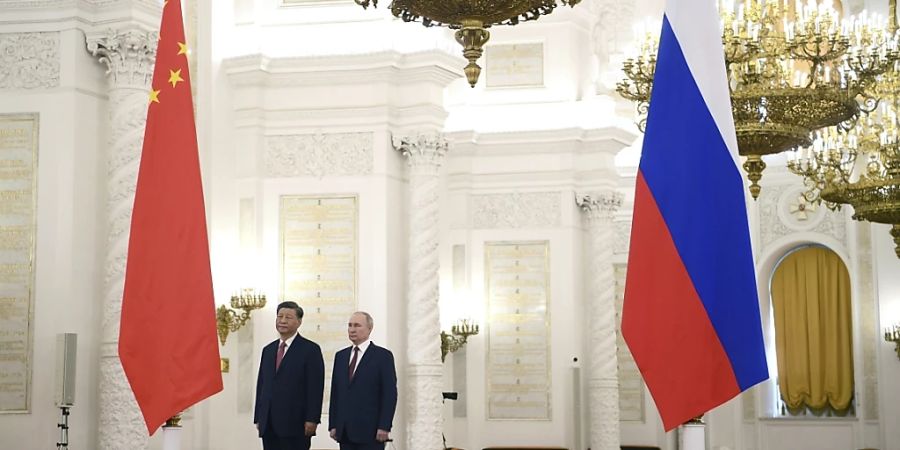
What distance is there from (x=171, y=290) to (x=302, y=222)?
8.75 metres

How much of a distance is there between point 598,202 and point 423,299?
17.5ft

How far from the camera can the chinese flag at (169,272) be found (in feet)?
20.1

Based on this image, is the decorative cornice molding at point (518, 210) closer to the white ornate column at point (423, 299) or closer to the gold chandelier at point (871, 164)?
the white ornate column at point (423, 299)

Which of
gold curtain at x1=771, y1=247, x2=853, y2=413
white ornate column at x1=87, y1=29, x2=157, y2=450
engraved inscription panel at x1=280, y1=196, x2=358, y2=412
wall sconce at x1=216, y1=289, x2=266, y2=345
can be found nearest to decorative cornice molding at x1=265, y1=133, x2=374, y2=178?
engraved inscription panel at x1=280, y1=196, x2=358, y2=412

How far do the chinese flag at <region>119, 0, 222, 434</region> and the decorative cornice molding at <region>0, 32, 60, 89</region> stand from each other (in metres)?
4.44

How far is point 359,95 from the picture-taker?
15.0 metres

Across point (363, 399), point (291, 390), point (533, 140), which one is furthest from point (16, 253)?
point (533, 140)

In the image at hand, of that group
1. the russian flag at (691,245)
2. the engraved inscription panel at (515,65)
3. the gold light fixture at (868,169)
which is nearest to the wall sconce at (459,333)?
the engraved inscription panel at (515,65)

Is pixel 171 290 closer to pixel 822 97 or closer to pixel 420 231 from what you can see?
pixel 822 97

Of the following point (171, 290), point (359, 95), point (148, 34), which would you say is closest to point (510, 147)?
point (359, 95)

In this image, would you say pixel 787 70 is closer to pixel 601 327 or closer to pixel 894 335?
pixel 601 327

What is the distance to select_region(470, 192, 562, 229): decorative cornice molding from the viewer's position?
64.1ft

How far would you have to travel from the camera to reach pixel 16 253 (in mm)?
10352

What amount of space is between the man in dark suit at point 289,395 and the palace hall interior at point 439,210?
4.01 feet
